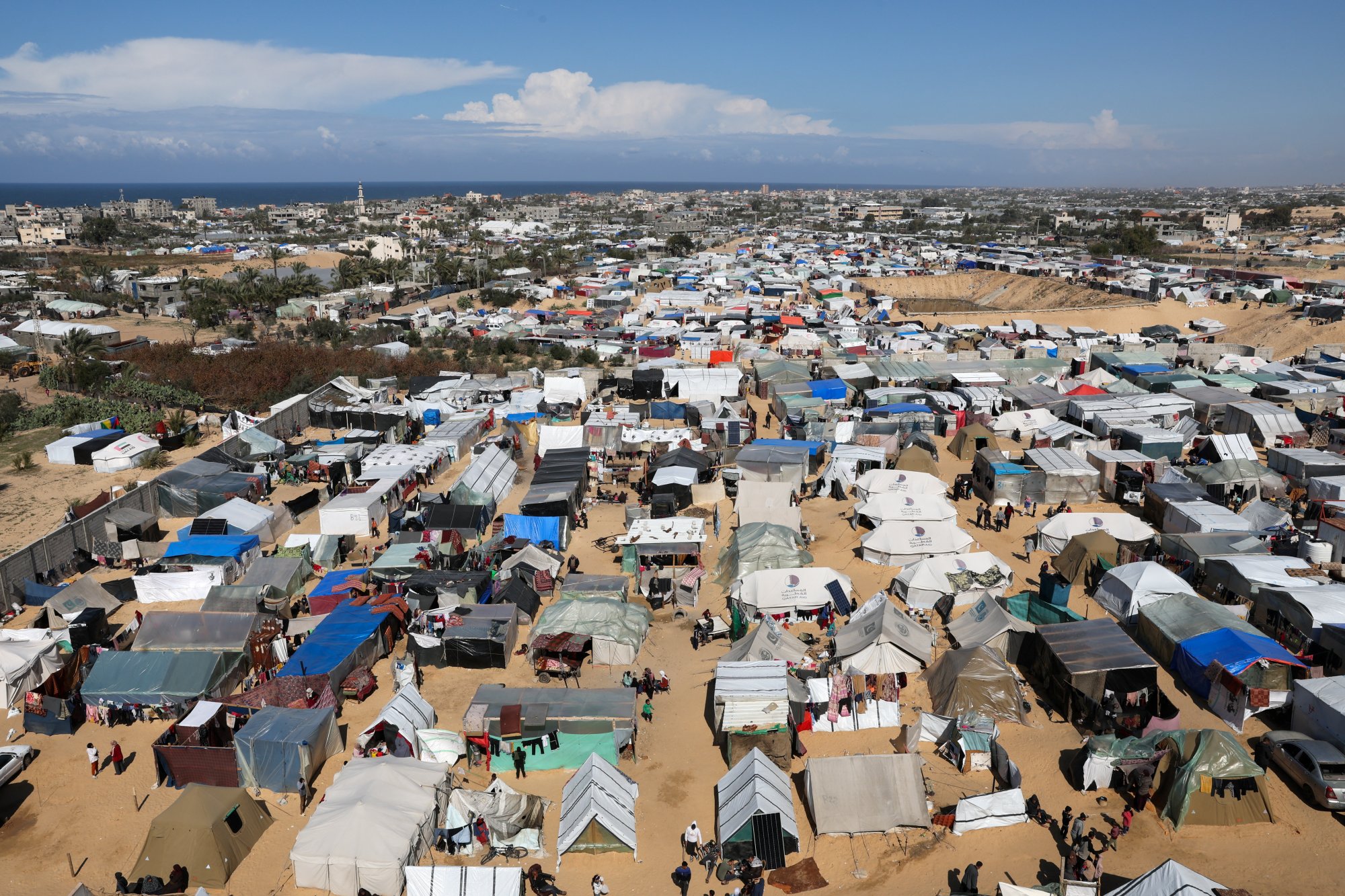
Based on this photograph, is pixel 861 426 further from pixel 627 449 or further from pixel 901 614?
pixel 901 614

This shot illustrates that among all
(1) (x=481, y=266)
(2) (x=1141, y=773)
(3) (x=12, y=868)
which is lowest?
(3) (x=12, y=868)

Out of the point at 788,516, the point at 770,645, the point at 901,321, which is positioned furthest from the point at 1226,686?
the point at 901,321

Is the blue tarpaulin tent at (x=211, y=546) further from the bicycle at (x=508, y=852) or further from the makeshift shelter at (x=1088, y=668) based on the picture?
the makeshift shelter at (x=1088, y=668)

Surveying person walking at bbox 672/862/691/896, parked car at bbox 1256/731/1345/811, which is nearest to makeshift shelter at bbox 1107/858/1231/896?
parked car at bbox 1256/731/1345/811

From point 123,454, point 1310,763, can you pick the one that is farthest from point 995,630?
point 123,454

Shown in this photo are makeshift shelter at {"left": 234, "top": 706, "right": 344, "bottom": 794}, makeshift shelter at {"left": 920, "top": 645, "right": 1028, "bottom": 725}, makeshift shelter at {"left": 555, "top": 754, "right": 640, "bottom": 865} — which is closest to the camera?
makeshift shelter at {"left": 555, "top": 754, "right": 640, "bottom": 865}

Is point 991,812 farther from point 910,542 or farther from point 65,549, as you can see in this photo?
point 65,549

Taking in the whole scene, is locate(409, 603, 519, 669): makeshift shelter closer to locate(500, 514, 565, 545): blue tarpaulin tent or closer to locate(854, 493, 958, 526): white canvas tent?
locate(500, 514, 565, 545): blue tarpaulin tent

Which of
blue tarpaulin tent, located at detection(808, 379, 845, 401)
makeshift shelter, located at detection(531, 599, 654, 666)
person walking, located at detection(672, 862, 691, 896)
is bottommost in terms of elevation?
person walking, located at detection(672, 862, 691, 896)
